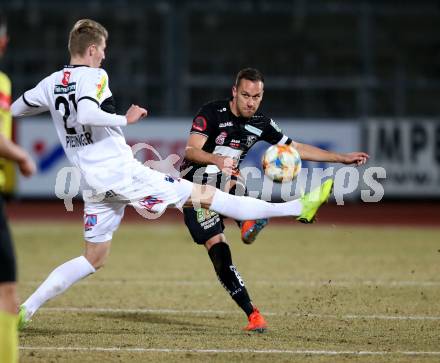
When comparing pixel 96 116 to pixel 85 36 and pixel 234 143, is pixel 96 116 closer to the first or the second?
pixel 85 36

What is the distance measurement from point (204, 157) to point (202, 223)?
0.71 metres

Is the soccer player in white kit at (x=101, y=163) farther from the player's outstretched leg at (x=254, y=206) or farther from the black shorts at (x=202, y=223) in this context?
the black shorts at (x=202, y=223)

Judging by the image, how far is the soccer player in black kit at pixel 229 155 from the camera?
24.6 feet

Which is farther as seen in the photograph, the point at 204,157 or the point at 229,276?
the point at 229,276

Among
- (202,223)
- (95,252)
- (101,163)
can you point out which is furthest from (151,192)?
(202,223)

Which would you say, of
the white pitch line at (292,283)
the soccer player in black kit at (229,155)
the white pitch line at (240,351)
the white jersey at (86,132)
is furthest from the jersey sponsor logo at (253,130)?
the white pitch line at (292,283)

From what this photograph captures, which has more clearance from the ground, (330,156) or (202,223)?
(330,156)

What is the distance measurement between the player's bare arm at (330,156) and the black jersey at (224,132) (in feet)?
0.66

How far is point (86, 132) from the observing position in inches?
270

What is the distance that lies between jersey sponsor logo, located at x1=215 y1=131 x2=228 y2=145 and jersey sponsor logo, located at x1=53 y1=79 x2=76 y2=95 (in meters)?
1.55

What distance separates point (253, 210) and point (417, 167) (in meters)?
13.6

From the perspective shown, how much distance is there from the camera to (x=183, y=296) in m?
9.50

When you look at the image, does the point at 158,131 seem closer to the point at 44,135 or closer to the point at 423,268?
the point at 44,135

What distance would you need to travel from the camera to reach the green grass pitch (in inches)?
259
